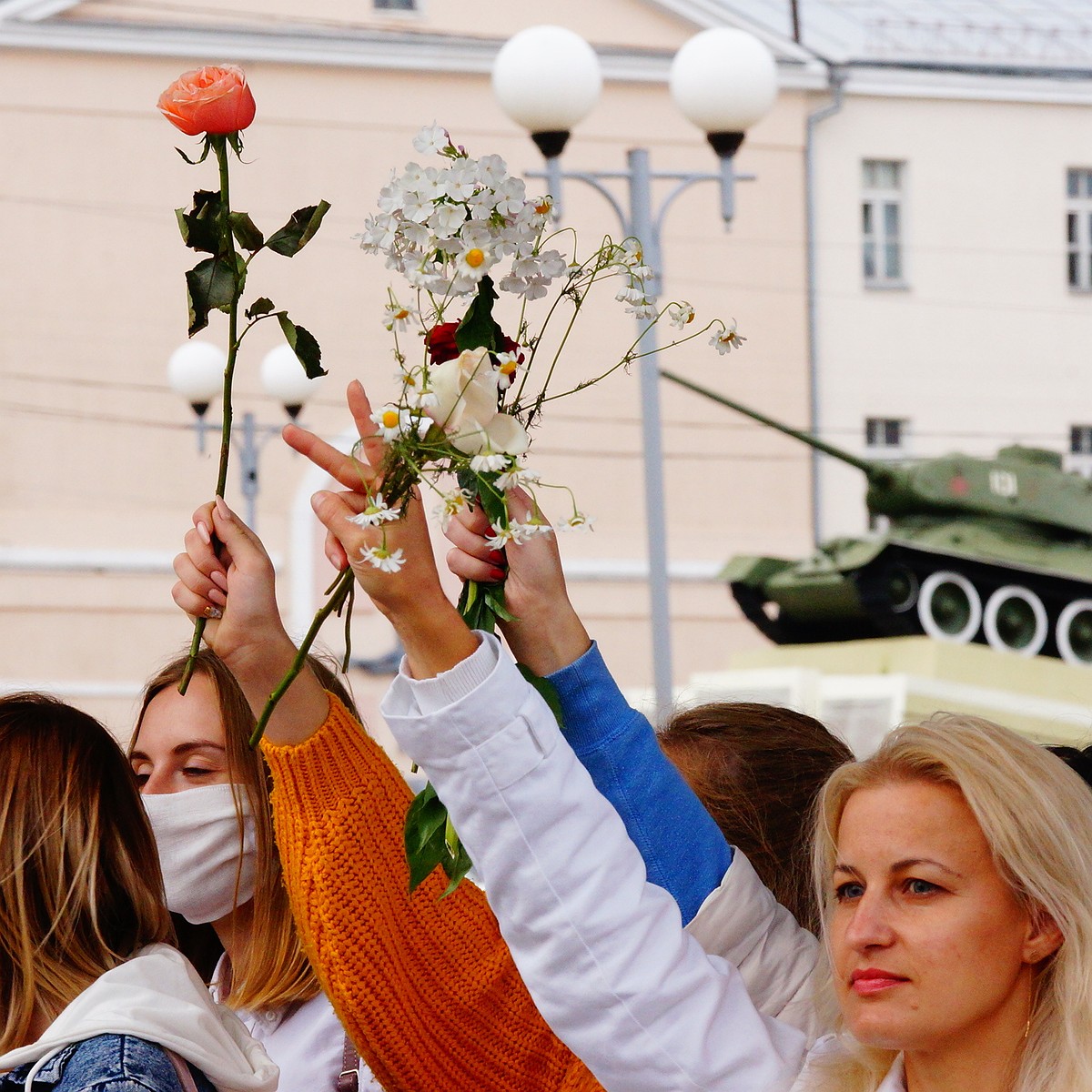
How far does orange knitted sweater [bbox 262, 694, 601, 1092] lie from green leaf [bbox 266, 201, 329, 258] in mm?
501

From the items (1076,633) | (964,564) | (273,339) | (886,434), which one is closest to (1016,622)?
(1076,633)

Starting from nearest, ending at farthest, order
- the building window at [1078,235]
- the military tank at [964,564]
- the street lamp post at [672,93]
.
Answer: the street lamp post at [672,93] → the military tank at [964,564] → the building window at [1078,235]

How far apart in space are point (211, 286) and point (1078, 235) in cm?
1968

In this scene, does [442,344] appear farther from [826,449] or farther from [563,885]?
[826,449]

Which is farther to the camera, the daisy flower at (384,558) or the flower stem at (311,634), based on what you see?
the flower stem at (311,634)

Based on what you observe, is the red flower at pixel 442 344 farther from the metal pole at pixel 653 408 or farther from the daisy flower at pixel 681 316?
the metal pole at pixel 653 408

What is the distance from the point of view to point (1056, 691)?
14.0 meters

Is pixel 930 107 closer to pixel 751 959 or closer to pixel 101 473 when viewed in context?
pixel 101 473

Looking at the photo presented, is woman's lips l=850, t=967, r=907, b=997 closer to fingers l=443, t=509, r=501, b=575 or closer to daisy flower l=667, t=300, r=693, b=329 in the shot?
fingers l=443, t=509, r=501, b=575

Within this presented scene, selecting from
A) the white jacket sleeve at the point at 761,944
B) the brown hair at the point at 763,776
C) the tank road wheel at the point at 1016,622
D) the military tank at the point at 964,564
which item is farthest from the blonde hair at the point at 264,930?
the tank road wheel at the point at 1016,622

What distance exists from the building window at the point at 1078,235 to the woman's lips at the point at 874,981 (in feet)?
63.7

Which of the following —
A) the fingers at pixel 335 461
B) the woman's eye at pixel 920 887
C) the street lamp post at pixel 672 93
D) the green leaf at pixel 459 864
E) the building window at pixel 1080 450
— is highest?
the street lamp post at pixel 672 93

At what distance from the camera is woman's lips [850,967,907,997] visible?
1783mm

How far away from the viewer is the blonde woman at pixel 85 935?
180 cm
